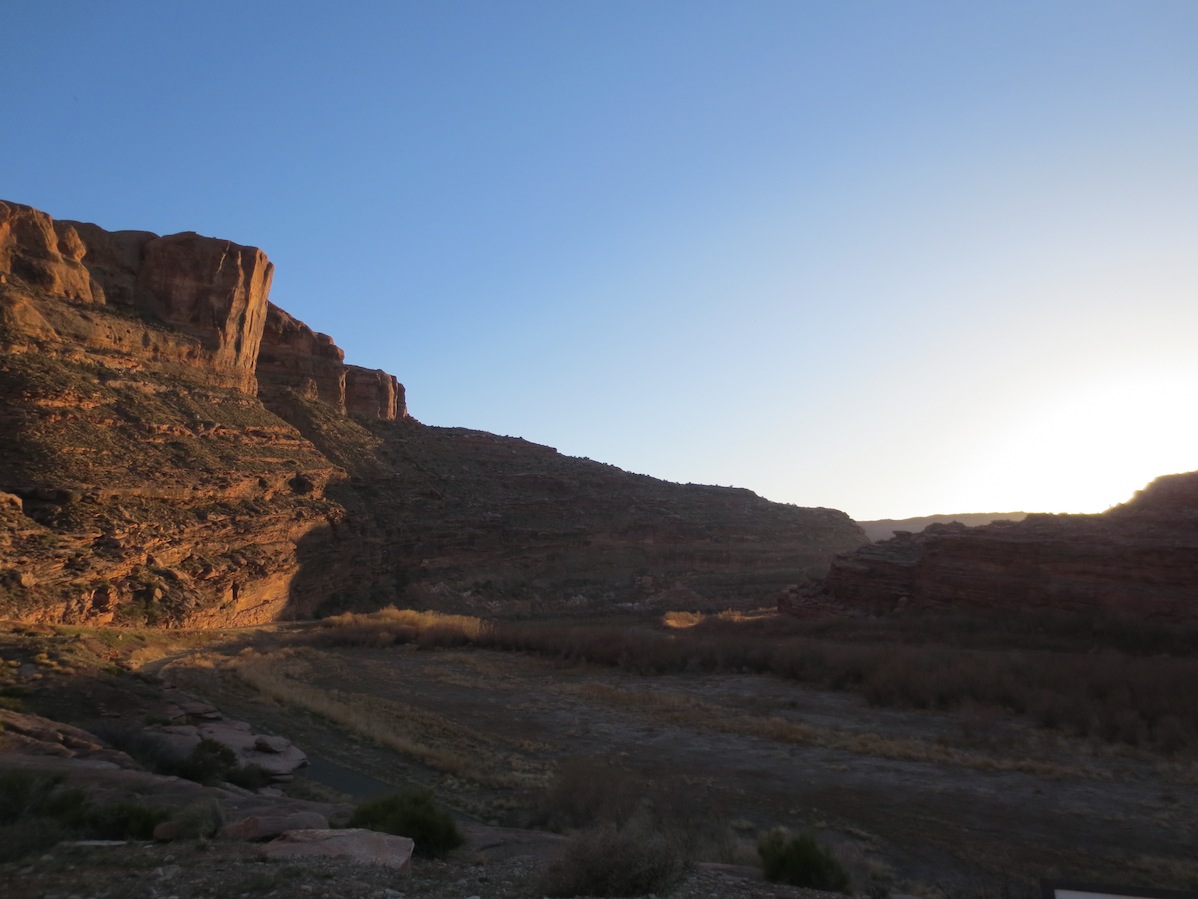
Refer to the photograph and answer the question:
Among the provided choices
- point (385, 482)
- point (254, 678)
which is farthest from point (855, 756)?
point (385, 482)

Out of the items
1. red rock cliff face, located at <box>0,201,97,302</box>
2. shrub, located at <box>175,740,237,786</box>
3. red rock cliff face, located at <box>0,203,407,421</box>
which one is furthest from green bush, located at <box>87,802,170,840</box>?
red rock cliff face, located at <box>0,201,97,302</box>

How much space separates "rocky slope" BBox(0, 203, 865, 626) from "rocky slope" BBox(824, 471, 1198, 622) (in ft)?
65.9

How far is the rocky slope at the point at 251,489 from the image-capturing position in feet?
92.5

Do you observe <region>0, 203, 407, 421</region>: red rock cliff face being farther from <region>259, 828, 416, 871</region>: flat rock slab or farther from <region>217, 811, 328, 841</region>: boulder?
<region>259, 828, 416, 871</region>: flat rock slab

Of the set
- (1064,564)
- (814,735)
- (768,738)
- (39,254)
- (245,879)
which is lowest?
(768,738)

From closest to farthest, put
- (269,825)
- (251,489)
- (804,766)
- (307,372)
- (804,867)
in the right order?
(804,867) → (269,825) → (804,766) → (251,489) → (307,372)

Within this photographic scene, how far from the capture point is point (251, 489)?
3934 centimetres

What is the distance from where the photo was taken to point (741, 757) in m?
15.7

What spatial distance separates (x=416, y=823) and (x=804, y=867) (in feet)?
13.3

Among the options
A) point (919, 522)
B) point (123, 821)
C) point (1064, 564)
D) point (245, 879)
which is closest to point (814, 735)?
point (123, 821)

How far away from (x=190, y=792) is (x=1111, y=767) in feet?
50.2

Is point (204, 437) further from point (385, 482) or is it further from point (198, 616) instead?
point (385, 482)

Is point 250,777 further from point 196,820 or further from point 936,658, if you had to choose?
point 936,658

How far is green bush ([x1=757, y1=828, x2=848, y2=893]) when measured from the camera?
25.8ft
